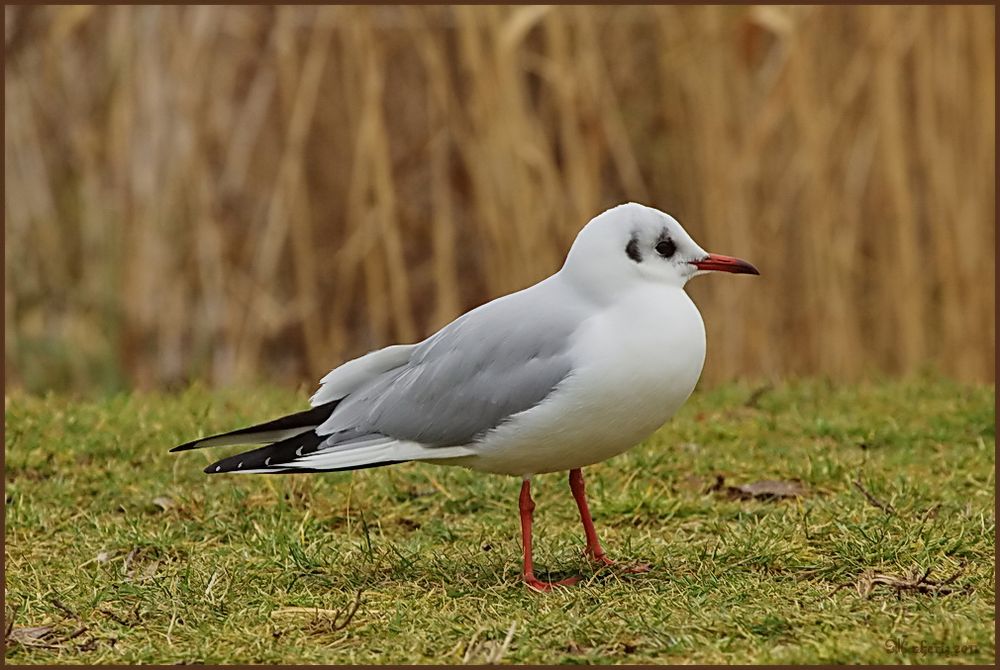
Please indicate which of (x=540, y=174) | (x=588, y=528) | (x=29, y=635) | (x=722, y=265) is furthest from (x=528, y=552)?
(x=540, y=174)

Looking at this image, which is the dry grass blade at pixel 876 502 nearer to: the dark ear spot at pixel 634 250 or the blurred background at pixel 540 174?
the dark ear spot at pixel 634 250

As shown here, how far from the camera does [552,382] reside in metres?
3.29

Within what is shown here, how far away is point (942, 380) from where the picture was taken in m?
5.76

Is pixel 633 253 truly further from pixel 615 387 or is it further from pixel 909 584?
pixel 909 584

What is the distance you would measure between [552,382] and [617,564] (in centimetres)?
53

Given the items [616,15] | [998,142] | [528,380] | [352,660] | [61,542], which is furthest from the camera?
[616,15]

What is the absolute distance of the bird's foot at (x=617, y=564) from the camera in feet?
11.4

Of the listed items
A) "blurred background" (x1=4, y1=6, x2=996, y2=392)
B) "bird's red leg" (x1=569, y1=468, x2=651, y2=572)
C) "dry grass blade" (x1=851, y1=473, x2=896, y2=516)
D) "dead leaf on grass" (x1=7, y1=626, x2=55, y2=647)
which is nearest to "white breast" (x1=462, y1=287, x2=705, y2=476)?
"bird's red leg" (x1=569, y1=468, x2=651, y2=572)

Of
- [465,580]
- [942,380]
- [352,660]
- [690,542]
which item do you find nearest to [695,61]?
[942,380]

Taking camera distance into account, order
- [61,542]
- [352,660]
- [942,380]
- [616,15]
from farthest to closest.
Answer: [616,15] → [942,380] → [61,542] → [352,660]

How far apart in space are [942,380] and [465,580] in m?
2.95

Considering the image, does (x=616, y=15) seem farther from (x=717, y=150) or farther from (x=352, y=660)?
(x=352, y=660)

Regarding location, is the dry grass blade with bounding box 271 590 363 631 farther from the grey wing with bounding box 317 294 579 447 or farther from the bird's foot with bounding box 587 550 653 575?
the bird's foot with bounding box 587 550 653 575

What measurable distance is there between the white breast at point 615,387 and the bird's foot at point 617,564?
292mm
